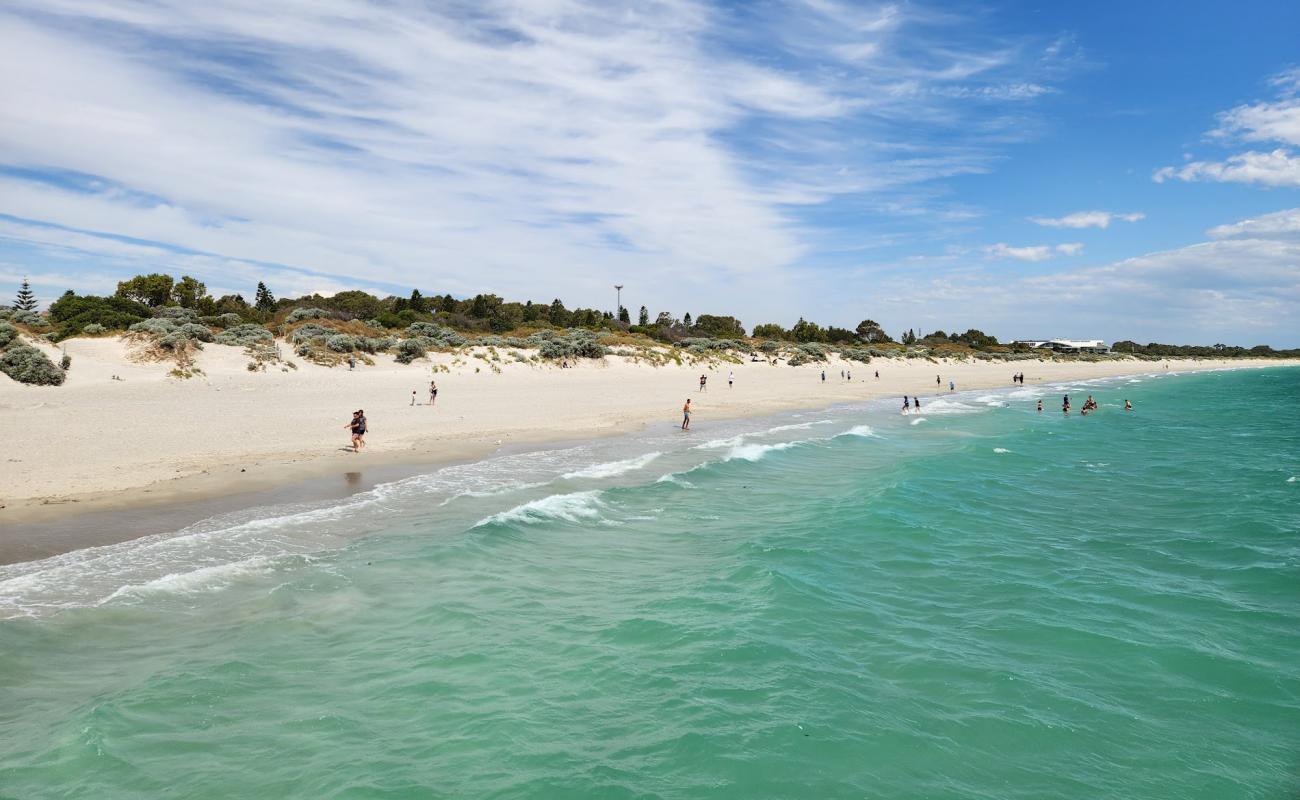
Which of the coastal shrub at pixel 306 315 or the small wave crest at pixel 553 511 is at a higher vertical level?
the coastal shrub at pixel 306 315

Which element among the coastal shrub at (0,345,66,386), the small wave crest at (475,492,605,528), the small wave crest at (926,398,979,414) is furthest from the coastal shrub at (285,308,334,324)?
the small wave crest at (926,398,979,414)

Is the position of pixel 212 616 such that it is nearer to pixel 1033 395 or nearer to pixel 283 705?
pixel 283 705

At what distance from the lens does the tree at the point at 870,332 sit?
4820 inches

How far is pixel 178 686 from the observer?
284 inches

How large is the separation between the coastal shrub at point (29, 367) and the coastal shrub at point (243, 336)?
1043 cm

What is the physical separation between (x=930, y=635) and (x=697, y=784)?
15.2 feet

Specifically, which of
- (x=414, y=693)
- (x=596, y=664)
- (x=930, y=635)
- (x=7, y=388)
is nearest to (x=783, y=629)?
(x=930, y=635)

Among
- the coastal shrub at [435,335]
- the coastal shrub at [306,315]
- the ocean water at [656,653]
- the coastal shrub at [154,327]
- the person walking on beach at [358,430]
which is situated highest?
the coastal shrub at [306,315]

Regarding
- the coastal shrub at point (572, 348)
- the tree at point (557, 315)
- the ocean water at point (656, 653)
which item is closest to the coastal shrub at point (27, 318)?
the coastal shrub at point (572, 348)

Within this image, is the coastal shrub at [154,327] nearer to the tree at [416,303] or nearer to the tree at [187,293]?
the tree at [187,293]

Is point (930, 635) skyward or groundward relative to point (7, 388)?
groundward

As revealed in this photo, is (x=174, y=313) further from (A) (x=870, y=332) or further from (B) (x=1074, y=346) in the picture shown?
(B) (x=1074, y=346)

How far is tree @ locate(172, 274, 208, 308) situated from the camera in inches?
2093

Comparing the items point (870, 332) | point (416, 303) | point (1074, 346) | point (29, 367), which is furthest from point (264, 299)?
point (1074, 346)
